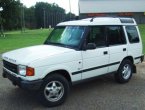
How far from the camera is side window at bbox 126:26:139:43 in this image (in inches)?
319

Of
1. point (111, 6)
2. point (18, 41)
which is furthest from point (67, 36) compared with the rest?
point (111, 6)

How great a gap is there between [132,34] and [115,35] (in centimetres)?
77

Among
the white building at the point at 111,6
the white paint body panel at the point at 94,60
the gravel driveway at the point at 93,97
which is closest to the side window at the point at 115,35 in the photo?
the white paint body panel at the point at 94,60

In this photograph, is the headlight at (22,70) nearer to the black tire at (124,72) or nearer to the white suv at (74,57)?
the white suv at (74,57)

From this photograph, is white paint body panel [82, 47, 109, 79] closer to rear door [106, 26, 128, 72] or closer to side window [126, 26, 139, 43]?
rear door [106, 26, 128, 72]

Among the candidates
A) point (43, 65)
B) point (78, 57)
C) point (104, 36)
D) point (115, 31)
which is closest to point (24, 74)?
point (43, 65)

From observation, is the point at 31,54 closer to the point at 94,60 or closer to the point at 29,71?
the point at 29,71

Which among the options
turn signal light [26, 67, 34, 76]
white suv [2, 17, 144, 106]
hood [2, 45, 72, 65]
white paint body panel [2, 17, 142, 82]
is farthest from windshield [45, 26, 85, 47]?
turn signal light [26, 67, 34, 76]

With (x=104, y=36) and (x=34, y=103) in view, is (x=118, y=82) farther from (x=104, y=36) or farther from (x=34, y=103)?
(x=34, y=103)

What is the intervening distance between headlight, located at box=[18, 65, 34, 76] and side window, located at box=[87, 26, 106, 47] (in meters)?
1.78

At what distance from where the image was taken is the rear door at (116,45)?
7.48 meters

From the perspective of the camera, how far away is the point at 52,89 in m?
6.20

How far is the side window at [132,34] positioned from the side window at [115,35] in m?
0.29

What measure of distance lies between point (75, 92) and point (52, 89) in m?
1.21
